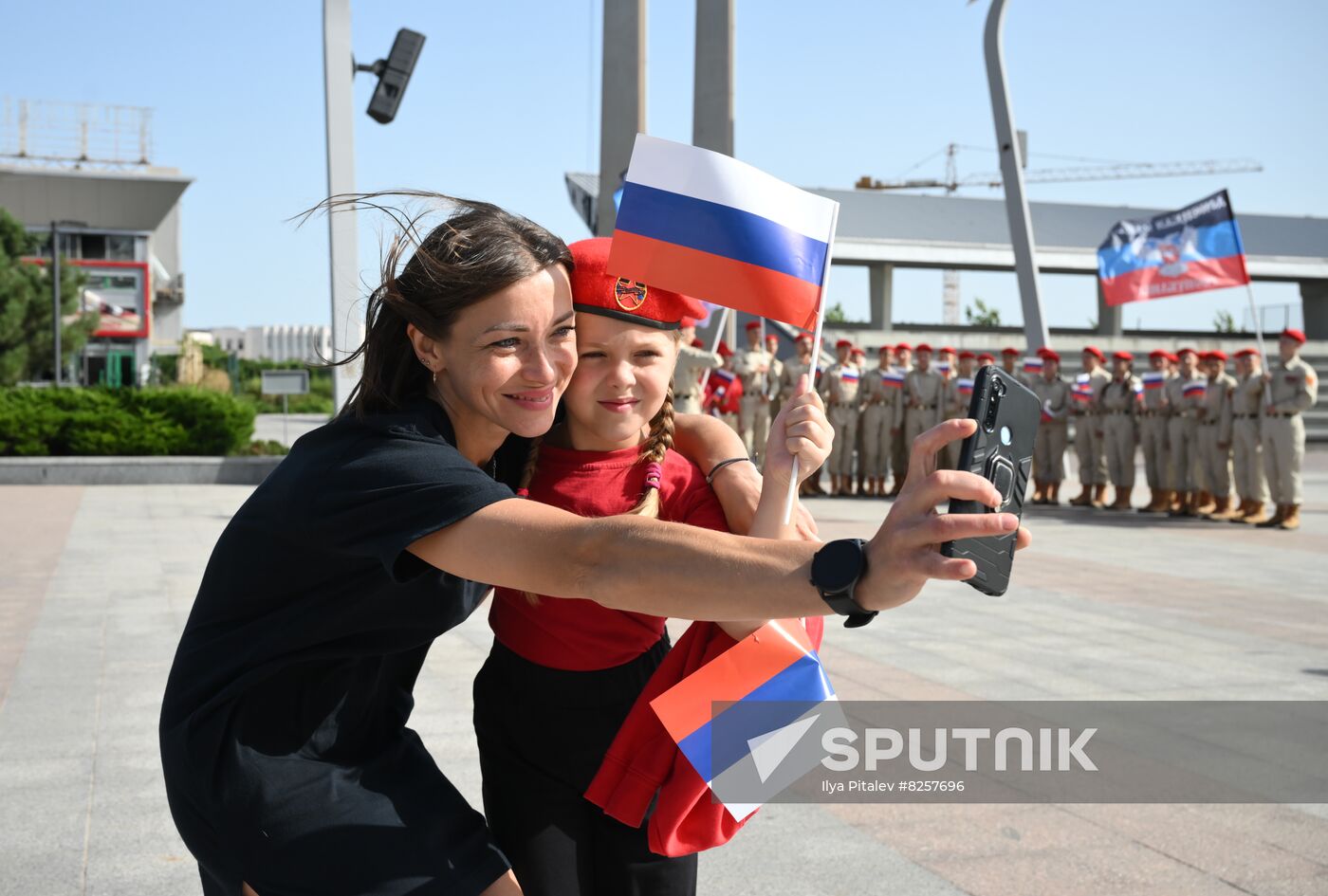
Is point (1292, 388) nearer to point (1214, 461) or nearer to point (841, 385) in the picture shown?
point (1214, 461)

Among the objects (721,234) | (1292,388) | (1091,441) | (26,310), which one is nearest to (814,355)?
(721,234)

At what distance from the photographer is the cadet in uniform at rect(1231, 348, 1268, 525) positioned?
15102 millimetres

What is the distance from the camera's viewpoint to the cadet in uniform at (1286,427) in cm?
1432

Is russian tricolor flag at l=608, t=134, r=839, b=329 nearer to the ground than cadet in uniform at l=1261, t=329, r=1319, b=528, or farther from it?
farther from it

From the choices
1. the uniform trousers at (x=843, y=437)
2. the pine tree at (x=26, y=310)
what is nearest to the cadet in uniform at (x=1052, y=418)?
the uniform trousers at (x=843, y=437)

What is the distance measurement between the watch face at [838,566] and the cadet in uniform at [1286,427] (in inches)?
577

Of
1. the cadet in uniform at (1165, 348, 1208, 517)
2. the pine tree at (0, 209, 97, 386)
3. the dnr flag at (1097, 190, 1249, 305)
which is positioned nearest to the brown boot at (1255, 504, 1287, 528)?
the cadet in uniform at (1165, 348, 1208, 517)

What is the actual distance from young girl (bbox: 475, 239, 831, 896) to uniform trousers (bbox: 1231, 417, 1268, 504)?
14795mm

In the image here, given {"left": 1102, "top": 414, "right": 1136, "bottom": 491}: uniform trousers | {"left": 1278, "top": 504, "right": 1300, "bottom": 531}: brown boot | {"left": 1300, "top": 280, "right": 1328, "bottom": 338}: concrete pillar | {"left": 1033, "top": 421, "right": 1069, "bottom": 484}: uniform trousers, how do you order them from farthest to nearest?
{"left": 1300, "top": 280, "right": 1328, "bottom": 338}: concrete pillar → {"left": 1033, "top": 421, "right": 1069, "bottom": 484}: uniform trousers → {"left": 1102, "top": 414, "right": 1136, "bottom": 491}: uniform trousers → {"left": 1278, "top": 504, "right": 1300, "bottom": 531}: brown boot

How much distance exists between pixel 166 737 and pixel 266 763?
0.18 metres

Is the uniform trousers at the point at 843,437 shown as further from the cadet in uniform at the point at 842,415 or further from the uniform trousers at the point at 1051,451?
the uniform trousers at the point at 1051,451

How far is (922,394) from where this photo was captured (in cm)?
1900

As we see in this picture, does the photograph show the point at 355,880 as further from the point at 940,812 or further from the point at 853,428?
the point at 853,428

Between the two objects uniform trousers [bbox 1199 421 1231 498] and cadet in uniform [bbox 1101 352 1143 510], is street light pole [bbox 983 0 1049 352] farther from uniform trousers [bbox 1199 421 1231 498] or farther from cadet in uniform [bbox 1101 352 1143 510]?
uniform trousers [bbox 1199 421 1231 498]
